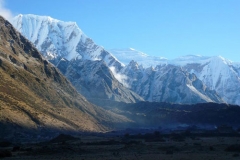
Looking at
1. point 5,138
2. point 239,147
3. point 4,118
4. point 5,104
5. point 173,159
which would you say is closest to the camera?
point 173,159

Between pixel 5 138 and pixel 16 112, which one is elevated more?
pixel 16 112

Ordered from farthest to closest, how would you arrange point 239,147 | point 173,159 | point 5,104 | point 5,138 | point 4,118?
1. point 5,104
2. point 4,118
3. point 5,138
4. point 239,147
5. point 173,159

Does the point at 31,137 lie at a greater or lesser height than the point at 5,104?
lesser

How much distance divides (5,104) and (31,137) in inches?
965

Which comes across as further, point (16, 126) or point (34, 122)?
point (34, 122)

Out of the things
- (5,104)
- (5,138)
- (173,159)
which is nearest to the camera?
(173,159)

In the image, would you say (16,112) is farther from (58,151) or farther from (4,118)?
(58,151)

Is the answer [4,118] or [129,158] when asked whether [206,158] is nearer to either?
[129,158]

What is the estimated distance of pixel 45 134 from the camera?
605 feet

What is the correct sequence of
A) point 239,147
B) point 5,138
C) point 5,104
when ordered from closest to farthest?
point 239,147, point 5,138, point 5,104

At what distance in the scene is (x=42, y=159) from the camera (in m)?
70.4

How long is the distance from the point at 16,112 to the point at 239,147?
126 metres

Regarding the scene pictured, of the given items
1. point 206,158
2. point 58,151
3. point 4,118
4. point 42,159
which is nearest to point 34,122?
point 4,118

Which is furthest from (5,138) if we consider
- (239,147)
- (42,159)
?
(239,147)
